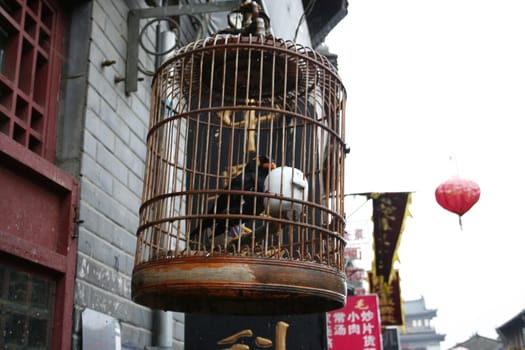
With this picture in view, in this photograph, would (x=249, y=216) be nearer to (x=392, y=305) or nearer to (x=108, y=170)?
(x=108, y=170)

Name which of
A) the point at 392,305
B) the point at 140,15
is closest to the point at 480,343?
the point at 392,305

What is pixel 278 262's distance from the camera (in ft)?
9.96

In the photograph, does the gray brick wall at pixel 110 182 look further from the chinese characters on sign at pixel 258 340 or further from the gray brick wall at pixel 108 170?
the chinese characters on sign at pixel 258 340

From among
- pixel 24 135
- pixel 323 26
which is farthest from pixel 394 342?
pixel 24 135

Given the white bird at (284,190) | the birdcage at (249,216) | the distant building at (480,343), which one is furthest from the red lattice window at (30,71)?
the distant building at (480,343)

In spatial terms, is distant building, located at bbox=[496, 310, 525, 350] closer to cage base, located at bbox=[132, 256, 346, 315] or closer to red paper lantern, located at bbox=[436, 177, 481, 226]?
red paper lantern, located at bbox=[436, 177, 481, 226]

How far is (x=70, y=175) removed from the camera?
4.26 metres

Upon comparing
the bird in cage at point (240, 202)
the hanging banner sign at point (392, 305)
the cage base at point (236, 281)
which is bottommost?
Answer: the cage base at point (236, 281)

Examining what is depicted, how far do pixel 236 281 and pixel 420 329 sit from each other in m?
63.6

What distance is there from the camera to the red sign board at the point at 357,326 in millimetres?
11984

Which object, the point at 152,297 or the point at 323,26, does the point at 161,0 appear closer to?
the point at 152,297

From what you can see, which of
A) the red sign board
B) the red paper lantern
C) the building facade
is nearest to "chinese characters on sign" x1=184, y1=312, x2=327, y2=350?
the building facade

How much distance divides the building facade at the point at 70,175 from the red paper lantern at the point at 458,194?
19.6 feet

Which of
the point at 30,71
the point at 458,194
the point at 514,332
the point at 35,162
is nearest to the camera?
the point at 35,162
